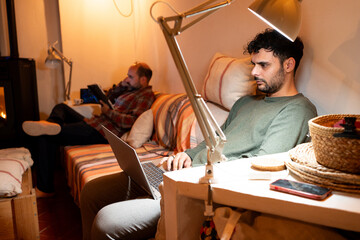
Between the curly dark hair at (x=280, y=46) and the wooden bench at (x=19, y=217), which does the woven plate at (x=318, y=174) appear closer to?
the curly dark hair at (x=280, y=46)

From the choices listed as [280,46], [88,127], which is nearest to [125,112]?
[88,127]

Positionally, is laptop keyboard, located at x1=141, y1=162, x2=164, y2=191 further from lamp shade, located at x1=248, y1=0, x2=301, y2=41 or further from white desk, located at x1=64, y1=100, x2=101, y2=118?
white desk, located at x1=64, y1=100, x2=101, y2=118

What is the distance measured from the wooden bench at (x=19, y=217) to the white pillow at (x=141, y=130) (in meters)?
0.81

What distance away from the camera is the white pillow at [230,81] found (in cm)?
164

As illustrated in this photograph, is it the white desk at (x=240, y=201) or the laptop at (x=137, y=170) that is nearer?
the white desk at (x=240, y=201)

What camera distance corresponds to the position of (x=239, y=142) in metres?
1.38

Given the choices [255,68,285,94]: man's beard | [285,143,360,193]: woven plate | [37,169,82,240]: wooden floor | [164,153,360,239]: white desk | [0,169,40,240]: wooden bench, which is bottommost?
[37,169,82,240]: wooden floor

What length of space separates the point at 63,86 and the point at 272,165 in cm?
326

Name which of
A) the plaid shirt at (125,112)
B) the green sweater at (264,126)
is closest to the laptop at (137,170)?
the green sweater at (264,126)

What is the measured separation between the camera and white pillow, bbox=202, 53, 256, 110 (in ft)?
5.38

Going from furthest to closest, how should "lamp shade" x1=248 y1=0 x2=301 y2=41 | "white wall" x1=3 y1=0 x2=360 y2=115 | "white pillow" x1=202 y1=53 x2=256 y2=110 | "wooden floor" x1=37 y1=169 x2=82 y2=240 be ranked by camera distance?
"wooden floor" x1=37 y1=169 x2=82 y2=240 → "white pillow" x1=202 y1=53 x2=256 y2=110 → "white wall" x1=3 y1=0 x2=360 y2=115 → "lamp shade" x1=248 y1=0 x2=301 y2=41

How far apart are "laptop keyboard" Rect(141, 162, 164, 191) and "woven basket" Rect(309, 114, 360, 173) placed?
77 cm

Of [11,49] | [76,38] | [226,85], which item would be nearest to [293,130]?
[226,85]

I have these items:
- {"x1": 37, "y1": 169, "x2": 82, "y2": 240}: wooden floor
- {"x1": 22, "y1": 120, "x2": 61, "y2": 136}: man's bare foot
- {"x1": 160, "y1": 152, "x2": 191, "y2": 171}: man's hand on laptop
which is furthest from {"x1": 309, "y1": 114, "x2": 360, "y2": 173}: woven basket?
{"x1": 22, "y1": 120, "x2": 61, "y2": 136}: man's bare foot
